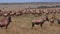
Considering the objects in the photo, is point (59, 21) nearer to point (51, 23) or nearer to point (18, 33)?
point (51, 23)

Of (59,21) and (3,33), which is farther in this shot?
A: (59,21)

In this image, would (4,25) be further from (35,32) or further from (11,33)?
(35,32)

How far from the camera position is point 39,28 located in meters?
18.1

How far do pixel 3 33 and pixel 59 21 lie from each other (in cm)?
753

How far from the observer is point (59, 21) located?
21.5 m

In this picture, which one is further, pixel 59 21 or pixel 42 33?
pixel 59 21

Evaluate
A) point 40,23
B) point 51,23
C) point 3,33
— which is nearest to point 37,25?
point 40,23

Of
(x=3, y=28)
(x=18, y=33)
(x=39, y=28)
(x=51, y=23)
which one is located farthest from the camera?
(x=51, y=23)

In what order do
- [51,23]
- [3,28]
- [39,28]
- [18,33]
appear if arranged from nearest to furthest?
[18,33] → [3,28] → [39,28] → [51,23]

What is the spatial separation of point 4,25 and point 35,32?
7.65 ft

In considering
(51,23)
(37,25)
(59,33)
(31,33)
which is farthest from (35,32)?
(51,23)

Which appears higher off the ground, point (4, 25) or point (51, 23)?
point (4, 25)

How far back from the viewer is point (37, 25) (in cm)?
1900

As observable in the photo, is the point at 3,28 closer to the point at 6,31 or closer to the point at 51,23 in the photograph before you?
the point at 6,31
